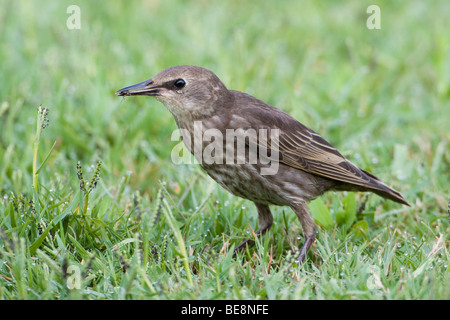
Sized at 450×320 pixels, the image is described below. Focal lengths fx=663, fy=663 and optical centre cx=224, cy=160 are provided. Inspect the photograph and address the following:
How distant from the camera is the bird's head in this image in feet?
14.8

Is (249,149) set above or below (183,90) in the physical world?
below

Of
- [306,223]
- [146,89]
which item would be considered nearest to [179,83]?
[146,89]

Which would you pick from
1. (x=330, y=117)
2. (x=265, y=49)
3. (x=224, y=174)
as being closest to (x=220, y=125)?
(x=224, y=174)

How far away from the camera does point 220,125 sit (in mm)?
4523

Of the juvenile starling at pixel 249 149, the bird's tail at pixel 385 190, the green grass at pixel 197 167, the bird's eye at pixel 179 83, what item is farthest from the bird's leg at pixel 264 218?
the bird's eye at pixel 179 83

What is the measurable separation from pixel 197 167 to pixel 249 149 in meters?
1.16

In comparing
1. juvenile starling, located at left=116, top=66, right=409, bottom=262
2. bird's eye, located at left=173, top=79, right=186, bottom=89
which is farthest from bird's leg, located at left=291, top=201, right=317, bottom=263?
bird's eye, located at left=173, top=79, right=186, bottom=89

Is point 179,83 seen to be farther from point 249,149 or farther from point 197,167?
point 197,167

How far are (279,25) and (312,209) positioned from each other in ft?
16.1

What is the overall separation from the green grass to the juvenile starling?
26 cm

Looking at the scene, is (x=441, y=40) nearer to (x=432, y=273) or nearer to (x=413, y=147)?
(x=413, y=147)

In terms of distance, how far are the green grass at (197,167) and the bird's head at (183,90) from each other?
25.6 inches

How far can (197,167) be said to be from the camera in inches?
221

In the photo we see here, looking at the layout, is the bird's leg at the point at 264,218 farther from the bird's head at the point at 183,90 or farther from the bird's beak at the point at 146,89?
the bird's beak at the point at 146,89
